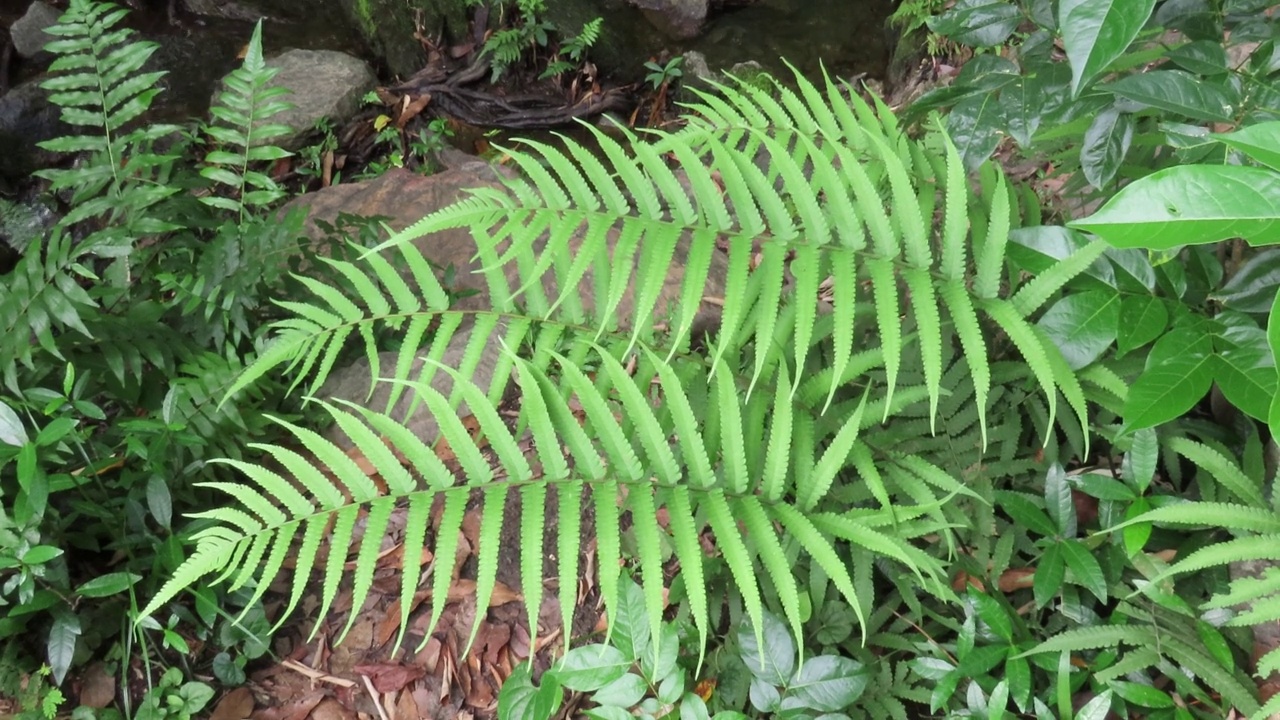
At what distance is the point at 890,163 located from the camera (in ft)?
5.30

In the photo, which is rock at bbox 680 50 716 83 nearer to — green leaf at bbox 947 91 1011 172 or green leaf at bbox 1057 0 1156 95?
green leaf at bbox 947 91 1011 172

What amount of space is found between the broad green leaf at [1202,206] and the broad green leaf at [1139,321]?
750 millimetres

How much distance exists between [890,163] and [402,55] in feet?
18.9

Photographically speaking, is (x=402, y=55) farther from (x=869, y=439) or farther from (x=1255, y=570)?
(x=1255, y=570)

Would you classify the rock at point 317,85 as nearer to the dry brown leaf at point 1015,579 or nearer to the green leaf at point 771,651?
the green leaf at point 771,651

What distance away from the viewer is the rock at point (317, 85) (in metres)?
5.60

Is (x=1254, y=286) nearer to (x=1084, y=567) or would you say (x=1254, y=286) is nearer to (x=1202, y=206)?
(x=1084, y=567)

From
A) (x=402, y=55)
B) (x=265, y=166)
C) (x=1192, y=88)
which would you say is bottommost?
(x=265, y=166)

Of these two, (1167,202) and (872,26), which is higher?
(1167,202)

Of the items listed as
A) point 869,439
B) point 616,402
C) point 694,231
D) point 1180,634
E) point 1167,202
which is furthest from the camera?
point 616,402

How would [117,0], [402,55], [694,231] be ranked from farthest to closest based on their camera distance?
[117,0], [402,55], [694,231]

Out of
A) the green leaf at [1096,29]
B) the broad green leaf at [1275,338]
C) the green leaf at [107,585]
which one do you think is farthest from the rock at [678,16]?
the broad green leaf at [1275,338]

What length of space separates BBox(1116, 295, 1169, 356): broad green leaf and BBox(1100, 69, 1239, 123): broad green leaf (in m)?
0.34

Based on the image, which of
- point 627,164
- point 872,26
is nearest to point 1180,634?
point 627,164
